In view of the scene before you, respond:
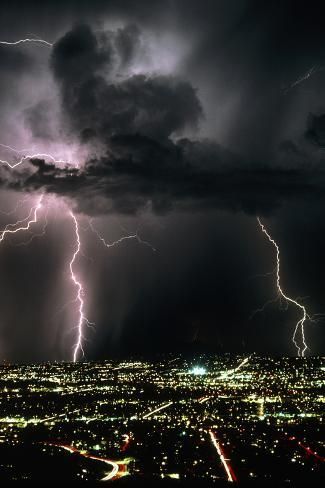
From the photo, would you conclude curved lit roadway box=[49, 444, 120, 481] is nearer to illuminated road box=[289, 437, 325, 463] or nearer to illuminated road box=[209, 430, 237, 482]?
illuminated road box=[209, 430, 237, 482]

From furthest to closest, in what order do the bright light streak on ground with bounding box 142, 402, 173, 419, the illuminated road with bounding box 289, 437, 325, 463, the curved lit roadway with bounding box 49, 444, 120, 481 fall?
the bright light streak on ground with bounding box 142, 402, 173, 419
the illuminated road with bounding box 289, 437, 325, 463
the curved lit roadway with bounding box 49, 444, 120, 481

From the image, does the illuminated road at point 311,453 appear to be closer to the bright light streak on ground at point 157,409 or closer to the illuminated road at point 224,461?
the illuminated road at point 224,461

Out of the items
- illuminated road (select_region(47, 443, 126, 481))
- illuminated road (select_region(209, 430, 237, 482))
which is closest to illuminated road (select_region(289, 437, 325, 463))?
illuminated road (select_region(209, 430, 237, 482))

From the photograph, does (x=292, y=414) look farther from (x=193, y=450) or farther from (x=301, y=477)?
(x=301, y=477)

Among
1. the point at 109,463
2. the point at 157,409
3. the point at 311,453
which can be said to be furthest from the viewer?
the point at 157,409

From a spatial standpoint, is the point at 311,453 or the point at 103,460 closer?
the point at 103,460

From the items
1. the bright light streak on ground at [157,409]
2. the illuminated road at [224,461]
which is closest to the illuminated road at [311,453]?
the illuminated road at [224,461]

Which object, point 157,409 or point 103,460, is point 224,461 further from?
point 157,409

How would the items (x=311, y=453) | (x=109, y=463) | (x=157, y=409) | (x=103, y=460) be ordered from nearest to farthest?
(x=109, y=463), (x=103, y=460), (x=311, y=453), (x=157, y=409)

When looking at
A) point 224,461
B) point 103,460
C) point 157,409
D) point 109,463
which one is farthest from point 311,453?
point 157,409

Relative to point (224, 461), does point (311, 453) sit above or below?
above

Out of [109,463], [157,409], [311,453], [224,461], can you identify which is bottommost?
[224,461]
